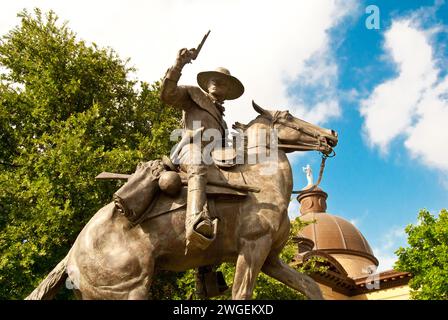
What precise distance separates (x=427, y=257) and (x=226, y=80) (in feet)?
66.5

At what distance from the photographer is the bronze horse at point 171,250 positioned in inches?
231

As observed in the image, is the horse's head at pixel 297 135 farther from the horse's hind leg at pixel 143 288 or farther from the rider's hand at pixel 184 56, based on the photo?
the horse's hind leg at pixel 143 288

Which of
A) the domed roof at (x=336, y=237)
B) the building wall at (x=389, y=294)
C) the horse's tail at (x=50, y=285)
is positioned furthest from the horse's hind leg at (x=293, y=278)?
the domed roof at (x=336, y=237)

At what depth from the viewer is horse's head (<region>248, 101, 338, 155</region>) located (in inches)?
274

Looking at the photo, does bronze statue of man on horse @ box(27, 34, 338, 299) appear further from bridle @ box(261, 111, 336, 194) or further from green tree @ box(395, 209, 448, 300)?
green tree @ box(395, 209, 448, 300)

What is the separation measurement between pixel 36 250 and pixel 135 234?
317 inches

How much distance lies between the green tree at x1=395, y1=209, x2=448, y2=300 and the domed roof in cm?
2209

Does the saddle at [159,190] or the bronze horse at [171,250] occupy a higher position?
the saddle at [159,190]

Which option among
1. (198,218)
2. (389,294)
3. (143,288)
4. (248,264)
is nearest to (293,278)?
(248,264)

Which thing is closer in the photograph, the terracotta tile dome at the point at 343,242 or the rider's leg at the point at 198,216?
the rider's leg at the point at 198,216

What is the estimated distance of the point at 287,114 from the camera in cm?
709

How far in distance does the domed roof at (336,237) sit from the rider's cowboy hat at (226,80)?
134 feet

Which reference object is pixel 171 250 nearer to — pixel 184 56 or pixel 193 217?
pixel 193 217

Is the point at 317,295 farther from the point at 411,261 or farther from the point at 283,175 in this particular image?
the point at 411,261
